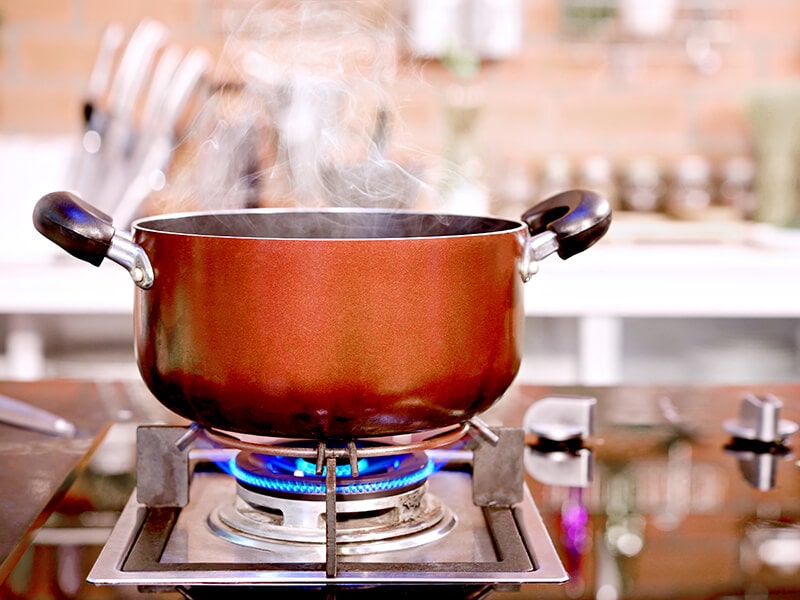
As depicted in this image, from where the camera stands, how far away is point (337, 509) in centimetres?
56

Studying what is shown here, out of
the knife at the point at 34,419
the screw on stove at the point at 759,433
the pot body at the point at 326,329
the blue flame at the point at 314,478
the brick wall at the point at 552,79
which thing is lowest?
the screw on stove at the point at 759,433

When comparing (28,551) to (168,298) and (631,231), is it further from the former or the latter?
(631,231)

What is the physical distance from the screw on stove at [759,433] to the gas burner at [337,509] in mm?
277

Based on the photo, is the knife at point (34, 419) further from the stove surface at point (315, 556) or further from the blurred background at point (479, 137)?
the blurred background at point (479, 137)

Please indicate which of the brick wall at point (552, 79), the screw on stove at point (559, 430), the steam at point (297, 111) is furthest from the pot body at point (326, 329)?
the brick wall at point (552, 79)

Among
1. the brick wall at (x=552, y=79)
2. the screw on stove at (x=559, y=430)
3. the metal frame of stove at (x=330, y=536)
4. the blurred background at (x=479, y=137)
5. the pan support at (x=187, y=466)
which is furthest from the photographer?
the brick wall at (x=552, y=79)

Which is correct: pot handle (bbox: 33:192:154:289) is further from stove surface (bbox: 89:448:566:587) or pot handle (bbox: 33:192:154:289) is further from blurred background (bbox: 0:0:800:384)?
blurred background (bbox: 0:0:800:384)

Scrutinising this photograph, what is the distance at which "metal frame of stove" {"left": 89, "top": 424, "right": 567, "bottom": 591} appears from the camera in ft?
1.66

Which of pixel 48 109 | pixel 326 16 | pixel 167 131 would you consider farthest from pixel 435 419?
pixel 48 109

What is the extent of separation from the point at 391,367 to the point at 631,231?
5.29 ft

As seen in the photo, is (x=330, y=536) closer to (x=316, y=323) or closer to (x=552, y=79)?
(x=316, y=323)

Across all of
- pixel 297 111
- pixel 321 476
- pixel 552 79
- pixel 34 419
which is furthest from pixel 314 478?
pixel 552 79

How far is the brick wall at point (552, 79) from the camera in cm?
239

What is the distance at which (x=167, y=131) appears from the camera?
1.97 m
